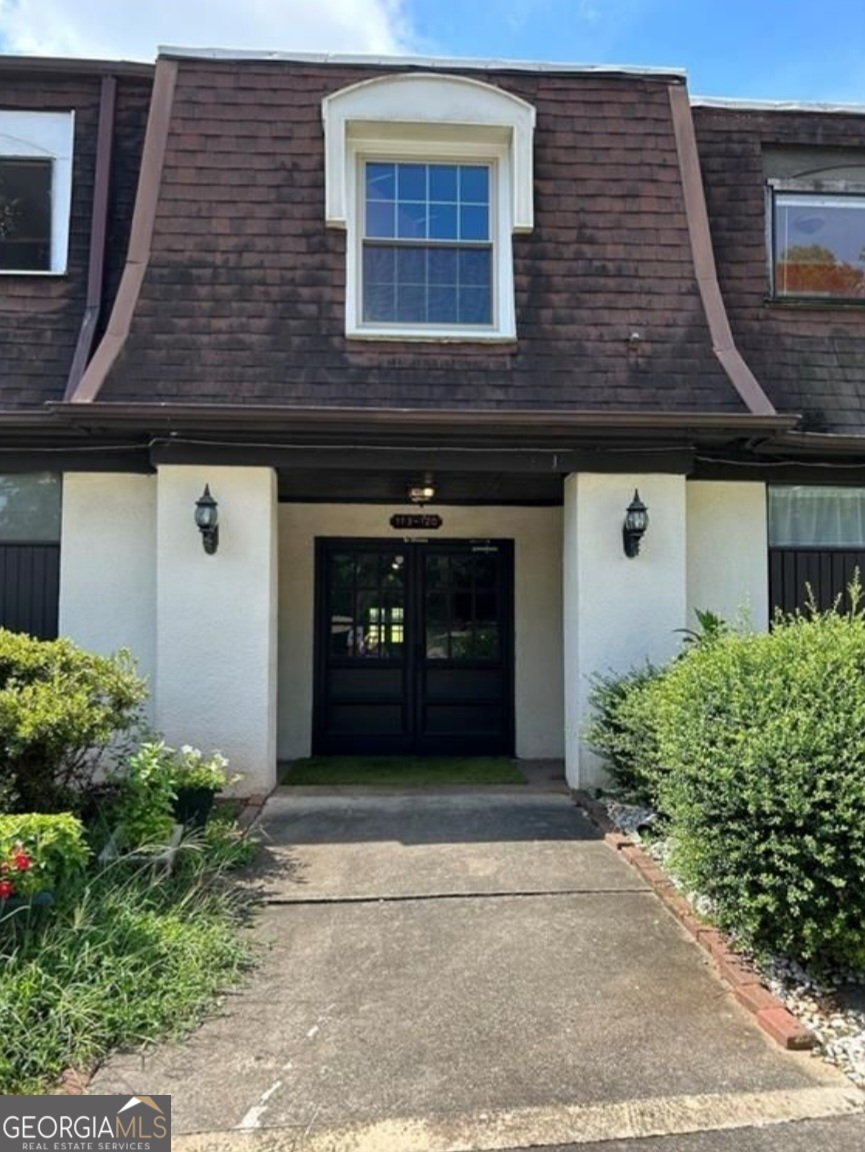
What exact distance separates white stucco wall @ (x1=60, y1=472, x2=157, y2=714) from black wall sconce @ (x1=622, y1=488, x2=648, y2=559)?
386cm

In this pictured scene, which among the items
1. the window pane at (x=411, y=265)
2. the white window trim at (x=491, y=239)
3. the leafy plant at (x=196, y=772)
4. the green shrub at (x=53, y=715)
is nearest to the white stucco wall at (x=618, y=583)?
the white window trim at (x=491, y=239)

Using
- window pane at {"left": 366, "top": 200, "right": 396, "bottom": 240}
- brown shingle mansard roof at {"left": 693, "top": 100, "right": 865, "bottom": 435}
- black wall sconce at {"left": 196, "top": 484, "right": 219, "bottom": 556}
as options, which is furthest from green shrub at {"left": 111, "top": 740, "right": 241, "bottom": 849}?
brown shingle mansard roof at {"left": 693, "top": 100, "right": 865, "bottom": 435}

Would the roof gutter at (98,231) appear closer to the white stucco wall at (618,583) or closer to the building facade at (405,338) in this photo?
the building facade at (405,338)

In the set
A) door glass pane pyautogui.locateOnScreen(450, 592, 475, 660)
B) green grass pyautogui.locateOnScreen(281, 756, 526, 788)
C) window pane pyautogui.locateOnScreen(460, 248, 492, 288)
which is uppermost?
window pane pyautogui.locateOnScreen(460, 248, 492, 288)

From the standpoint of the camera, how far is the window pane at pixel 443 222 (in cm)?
680

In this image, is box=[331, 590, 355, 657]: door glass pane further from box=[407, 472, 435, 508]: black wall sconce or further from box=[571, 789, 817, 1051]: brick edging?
box=[571, 789, 817, 1051]: brick edging

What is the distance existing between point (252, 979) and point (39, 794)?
1991 millimetres

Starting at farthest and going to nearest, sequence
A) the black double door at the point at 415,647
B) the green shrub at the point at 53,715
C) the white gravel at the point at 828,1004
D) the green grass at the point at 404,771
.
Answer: the black double door at the point at 415,647
the green grass at the point at 404,771
the green shrub at the point at 53,715
the white gravel at the point at 828,1004

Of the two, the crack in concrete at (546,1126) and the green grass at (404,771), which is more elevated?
the green grass at (404,771)

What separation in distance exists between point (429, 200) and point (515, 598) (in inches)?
153

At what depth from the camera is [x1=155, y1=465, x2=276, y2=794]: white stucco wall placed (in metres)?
6.11

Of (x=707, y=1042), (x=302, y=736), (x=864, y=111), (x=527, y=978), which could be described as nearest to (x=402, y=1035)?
(x=527, y=978)

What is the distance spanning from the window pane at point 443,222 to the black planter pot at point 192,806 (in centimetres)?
488

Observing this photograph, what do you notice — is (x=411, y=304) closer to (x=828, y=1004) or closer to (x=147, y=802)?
(x=147, y=802)
